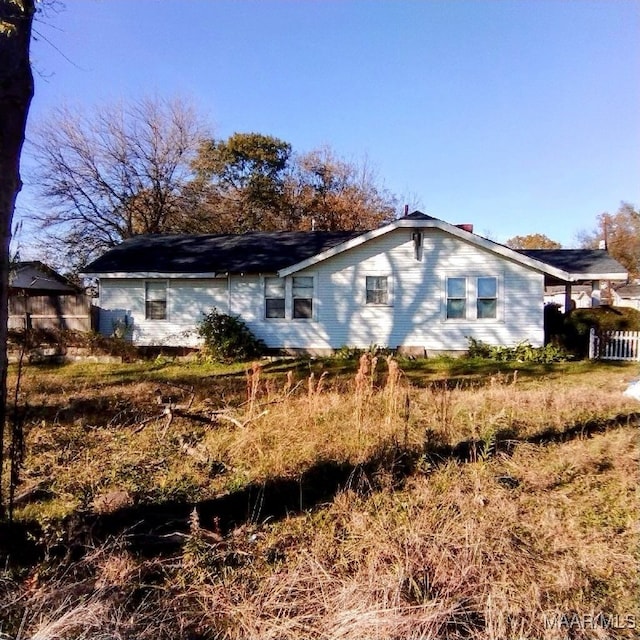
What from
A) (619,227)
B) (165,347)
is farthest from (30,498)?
(619,227)

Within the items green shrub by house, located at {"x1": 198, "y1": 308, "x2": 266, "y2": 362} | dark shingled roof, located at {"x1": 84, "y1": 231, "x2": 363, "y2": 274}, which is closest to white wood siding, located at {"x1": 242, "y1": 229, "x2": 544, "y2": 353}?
green shrub by house, located at {"x1": 198, "y1": 308, "x2": 266, "y2": 362}

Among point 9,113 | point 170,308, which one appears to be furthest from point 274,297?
point 9,113

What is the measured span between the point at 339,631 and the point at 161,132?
98.0ft

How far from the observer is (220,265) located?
15.6m

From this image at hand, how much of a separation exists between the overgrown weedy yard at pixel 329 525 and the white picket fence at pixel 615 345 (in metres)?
8.33

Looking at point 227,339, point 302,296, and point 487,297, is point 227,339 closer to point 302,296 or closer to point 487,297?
point 302,296

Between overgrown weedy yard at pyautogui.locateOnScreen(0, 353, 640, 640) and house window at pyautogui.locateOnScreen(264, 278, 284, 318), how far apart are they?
28.4ft

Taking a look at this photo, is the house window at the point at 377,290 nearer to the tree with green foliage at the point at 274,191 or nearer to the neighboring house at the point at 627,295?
the tree with green foliage at the point at 274,191

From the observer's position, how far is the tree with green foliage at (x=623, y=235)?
47.2 meters

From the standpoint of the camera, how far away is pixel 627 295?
40.1m

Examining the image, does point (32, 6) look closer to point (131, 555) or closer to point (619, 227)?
point (131, 555)

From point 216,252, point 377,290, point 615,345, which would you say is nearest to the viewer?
point 615,345

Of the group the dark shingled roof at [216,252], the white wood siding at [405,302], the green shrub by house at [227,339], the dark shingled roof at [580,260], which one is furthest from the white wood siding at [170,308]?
the dark shingled roof at [580,260]

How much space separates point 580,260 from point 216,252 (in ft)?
43.2
